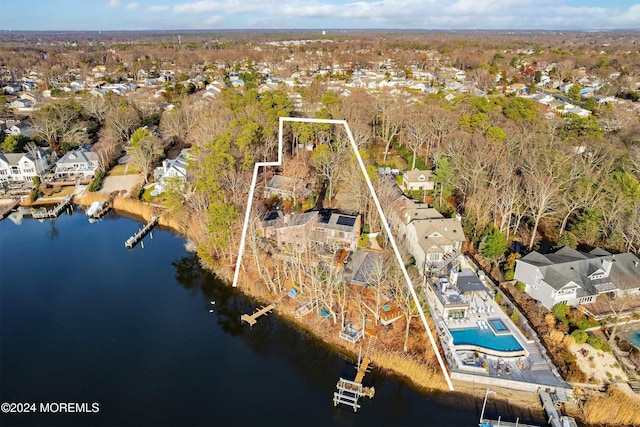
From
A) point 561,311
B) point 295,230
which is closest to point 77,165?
point 295,230

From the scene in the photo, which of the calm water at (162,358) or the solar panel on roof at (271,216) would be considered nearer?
the calm water at (162,358)

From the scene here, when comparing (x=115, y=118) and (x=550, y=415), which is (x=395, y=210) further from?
(x=115, y=118)

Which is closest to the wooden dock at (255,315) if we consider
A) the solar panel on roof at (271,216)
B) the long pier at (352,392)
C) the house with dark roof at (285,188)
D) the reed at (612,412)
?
the long pier at (352,392)

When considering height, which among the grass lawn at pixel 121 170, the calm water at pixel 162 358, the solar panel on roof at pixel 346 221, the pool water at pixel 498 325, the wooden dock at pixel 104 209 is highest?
the solar panel on roof at pixel 346 221

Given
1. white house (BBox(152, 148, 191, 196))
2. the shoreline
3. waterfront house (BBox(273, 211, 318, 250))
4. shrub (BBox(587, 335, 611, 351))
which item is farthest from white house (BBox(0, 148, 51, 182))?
shrub (BBox(587, 335, 611, 351))

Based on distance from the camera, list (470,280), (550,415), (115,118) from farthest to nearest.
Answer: (115,118)
(470,280)
(550,415)

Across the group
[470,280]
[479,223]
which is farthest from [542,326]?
[479,223]

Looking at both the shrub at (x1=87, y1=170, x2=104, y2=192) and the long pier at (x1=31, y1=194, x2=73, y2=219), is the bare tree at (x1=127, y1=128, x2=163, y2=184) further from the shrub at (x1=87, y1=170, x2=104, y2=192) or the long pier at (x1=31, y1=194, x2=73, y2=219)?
the long pier at (x1=31, y1=194, x2=73, y2=219)

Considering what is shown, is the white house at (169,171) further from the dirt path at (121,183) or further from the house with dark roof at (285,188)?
the house with dark roof at (285,188)
